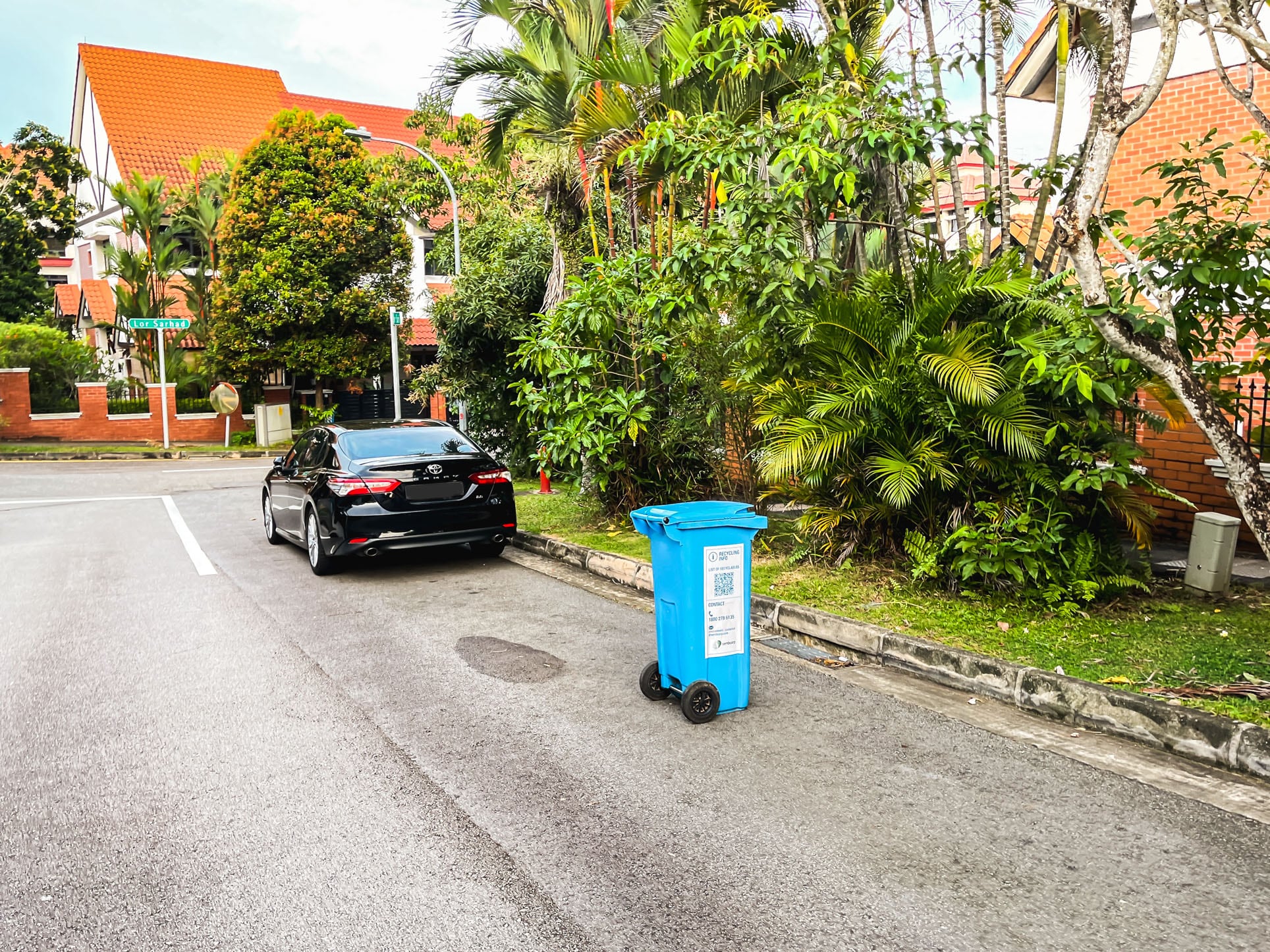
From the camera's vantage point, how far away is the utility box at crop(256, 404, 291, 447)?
29.4 meters

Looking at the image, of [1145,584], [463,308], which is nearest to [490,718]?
[1145,584]

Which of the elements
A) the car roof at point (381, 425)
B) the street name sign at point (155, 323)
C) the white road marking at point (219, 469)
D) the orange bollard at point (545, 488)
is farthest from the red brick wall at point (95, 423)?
the car roof at point (381, 425)

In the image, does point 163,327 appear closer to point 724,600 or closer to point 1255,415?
point 724,600

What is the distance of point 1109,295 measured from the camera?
17.8 feet

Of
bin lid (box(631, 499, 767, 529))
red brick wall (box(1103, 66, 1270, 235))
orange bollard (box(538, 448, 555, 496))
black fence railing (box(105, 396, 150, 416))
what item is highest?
red brick wall (box(1103, 66, 1270, 235))

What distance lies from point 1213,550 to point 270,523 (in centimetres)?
965

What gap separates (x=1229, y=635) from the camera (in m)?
6.01

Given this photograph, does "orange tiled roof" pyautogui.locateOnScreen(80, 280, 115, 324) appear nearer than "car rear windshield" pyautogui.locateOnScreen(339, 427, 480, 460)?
No

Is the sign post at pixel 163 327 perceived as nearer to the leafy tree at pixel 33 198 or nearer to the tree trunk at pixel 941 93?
the leafy tree at pixel 33 198

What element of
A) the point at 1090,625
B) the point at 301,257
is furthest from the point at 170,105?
the point at 1090,625

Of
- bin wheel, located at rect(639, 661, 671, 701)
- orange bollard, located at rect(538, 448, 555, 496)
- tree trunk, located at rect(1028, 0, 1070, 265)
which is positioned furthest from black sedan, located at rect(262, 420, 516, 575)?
tree trunk, located at rect(1028, 0, 1070, 265)

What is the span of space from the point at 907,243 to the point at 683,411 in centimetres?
321

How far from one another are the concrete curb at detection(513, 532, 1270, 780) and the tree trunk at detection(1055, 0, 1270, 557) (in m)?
1.18

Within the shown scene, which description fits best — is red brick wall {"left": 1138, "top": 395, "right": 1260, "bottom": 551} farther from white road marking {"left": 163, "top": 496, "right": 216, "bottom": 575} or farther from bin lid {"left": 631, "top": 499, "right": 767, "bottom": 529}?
white road marking {"left": 163, "top": 496, "right": 216, "bottom": 575}
